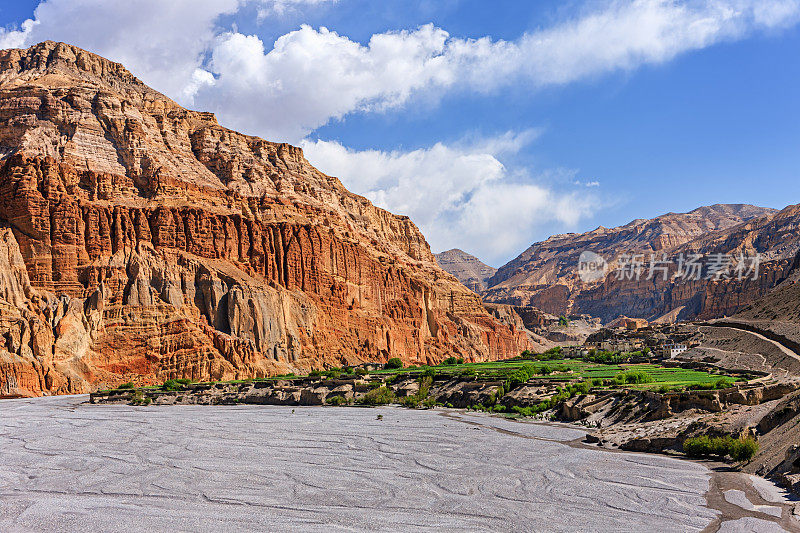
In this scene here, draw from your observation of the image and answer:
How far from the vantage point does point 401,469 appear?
30.7 metres

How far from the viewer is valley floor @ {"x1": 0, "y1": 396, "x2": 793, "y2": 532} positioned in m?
21.2

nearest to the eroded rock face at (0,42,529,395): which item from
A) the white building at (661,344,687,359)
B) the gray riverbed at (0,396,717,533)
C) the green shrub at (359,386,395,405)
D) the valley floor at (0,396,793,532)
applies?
the green shrub at (359,386,395,405)

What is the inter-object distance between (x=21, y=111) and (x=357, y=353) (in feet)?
230

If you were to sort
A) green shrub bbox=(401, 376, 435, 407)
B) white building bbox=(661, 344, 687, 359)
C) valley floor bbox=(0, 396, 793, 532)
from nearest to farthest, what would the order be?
1. valley floor bbox=(0, 396, 793, 532)
2. green shrub bbox=(401, 376, 435, 407)
3. white building bbox=(661, 344, 687, 359)

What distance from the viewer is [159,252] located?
10612 centimetres

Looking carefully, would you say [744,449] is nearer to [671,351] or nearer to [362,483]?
[362,483]

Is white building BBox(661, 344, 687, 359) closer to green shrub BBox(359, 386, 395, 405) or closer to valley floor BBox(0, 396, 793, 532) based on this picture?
green shrub BBox(359, 386, 395, 405)

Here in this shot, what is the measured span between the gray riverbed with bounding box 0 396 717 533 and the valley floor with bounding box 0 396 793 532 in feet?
0.24

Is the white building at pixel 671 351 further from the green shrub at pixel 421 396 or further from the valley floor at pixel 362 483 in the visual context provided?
the valley floor at pixel 362 483

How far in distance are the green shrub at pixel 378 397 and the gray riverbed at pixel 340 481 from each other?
2092 cm

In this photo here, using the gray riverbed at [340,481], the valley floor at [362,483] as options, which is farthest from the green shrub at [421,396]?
the valley floor at [362,483]

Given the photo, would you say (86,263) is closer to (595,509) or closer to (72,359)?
(72,359)

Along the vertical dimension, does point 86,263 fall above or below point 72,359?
above

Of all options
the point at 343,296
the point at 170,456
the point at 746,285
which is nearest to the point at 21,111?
the point at 343,296
